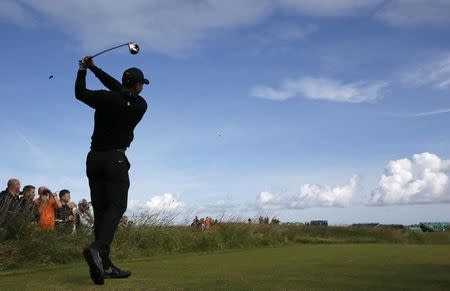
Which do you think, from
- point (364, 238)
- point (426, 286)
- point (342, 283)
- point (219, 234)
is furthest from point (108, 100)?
point (364, 238)

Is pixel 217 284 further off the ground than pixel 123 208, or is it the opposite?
pixel 123 208

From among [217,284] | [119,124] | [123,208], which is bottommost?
A: [217,284]

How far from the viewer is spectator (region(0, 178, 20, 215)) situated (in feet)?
36.0

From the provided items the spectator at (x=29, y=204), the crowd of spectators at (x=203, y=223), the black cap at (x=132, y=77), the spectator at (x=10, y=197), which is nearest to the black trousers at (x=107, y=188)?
the black cap at (x=132, y=77)

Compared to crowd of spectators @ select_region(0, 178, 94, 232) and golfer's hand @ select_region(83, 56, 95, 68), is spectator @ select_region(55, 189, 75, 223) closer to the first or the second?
crowd of spectators @ select_region(0, 178, 94, 232)

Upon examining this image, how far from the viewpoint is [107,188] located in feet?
20.1

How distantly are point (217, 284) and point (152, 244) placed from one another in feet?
28.5

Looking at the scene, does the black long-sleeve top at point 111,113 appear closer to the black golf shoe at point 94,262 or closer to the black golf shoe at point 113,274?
the black golf shoe at point 94,262

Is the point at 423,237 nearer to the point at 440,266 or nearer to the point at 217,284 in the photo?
the point at 440,266

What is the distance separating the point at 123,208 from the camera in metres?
6.24

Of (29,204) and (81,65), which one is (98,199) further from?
(29,204)

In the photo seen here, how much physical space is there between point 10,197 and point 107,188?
628 cm

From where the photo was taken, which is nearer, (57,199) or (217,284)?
(217,284)

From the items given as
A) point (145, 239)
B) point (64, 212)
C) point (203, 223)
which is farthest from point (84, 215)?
point (203, 223)
